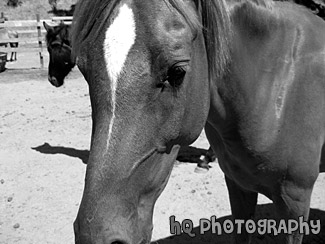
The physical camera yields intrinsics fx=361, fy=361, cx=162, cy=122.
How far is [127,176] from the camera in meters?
1.13

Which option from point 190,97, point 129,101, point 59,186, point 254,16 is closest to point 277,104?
point 254,16

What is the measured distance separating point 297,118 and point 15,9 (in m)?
27.8

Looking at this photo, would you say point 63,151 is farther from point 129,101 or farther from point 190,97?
point 129,101

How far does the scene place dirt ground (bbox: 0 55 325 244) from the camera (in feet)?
10.9

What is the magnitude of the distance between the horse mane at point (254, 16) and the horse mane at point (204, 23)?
0.21 metres

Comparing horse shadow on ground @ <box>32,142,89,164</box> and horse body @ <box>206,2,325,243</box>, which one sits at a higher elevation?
horse body @ <box>206,2,325,243</box>

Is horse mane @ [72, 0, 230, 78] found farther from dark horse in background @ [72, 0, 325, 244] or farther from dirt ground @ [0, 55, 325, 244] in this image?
dirt ground @ [0, 55, 325, 244]

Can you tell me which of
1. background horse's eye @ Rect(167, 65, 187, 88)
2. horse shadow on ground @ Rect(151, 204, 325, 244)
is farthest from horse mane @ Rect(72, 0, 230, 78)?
horse shadow on ground @ Rect(151, 204, 325, 244)

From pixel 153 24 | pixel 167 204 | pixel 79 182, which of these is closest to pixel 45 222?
pixel 79 182

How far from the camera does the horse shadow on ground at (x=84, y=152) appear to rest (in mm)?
4892

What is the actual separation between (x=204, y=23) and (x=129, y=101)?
46cm

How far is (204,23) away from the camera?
1.35m

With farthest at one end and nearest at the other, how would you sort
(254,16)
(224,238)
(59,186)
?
1. (59,186)
2. (224,238)
3. (254,16)

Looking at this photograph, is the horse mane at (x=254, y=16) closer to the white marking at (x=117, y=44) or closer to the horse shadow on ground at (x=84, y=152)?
the white marking at (x=117, y=44)
